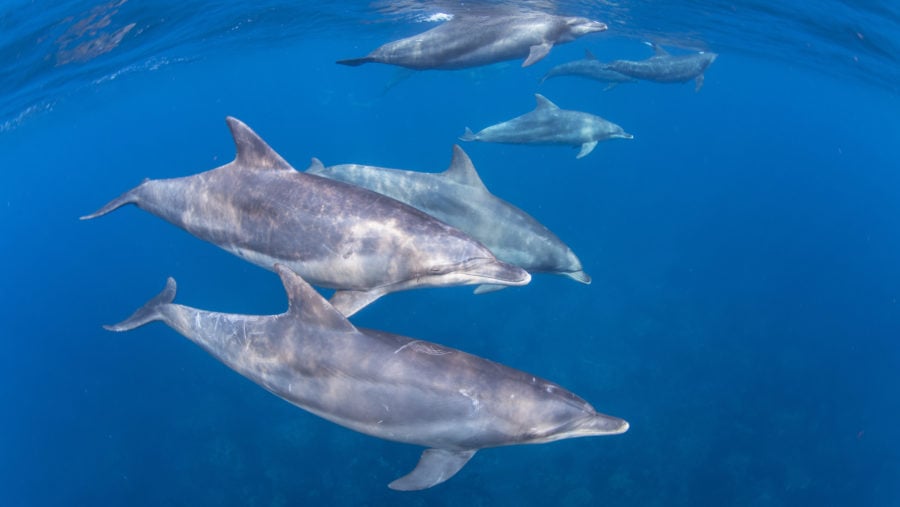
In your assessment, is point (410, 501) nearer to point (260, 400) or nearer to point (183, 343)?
point (260, 400)

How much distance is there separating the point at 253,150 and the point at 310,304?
2.24 meters

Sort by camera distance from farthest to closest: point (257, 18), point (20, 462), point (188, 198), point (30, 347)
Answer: point (257, 18), point (30, 347), point (20, 462), point (188, 198)

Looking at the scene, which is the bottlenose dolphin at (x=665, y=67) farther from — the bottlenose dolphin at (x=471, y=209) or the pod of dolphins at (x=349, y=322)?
the pod of dolphins at (x=349, y=322)

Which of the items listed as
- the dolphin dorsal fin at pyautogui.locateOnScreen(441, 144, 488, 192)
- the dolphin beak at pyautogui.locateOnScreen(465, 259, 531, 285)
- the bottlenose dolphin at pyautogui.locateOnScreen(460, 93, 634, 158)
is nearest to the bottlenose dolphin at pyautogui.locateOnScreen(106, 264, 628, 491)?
the dolphin beak at pyautogui.locateOnScreen(465, 259, 531, 285)

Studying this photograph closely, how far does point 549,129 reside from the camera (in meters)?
13.9

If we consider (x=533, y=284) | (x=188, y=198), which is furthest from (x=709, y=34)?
(x=188, y=198)

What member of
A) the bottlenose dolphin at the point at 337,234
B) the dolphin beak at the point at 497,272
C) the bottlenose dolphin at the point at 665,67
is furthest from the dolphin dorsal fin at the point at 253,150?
the bottlenose dolphin at the point at 665,67

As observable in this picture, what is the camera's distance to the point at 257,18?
79.2ft

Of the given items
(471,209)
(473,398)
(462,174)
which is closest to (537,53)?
(462,174)

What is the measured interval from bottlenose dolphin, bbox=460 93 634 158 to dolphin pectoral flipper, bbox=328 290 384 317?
7748mm

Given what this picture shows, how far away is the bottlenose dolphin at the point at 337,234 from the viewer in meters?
5.93

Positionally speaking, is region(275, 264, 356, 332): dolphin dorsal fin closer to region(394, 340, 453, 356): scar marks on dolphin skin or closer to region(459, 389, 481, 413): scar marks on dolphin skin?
region(394, 340, 453, 356): scar marks on dolphin skin

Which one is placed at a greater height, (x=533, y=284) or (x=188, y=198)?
(x=188, y=198)

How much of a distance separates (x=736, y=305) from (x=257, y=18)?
23.5 m
